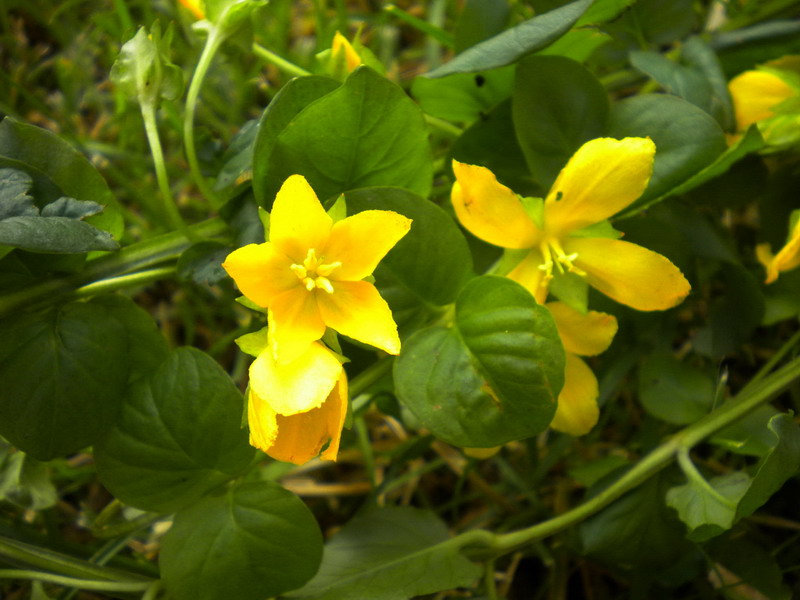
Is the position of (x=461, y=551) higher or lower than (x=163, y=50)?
lower

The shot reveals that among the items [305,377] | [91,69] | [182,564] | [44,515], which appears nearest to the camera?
[305,377]

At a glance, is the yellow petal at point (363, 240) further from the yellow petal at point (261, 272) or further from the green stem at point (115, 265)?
the green stem at point (115, 265)

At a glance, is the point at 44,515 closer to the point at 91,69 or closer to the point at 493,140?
the point at 493,140

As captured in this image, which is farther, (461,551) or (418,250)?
(461,551)

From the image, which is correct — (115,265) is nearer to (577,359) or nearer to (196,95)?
(196,95)

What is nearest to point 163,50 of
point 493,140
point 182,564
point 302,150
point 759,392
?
point 302,150

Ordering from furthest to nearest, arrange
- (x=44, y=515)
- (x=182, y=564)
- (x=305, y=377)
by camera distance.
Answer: (x=44, y=515) < (x=182, y=564) < (x=305, y=377)

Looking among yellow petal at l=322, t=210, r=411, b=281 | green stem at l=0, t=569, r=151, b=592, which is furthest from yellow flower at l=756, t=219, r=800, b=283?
green stem at l=0, t=569, r=151, b=592

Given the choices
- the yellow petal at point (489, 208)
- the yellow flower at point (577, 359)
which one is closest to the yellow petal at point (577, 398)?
the yellow flower at point (577, 359)

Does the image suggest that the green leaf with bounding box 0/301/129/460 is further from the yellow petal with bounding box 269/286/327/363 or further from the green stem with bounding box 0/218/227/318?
the yellow petal with bounding box 269/286/327/363
